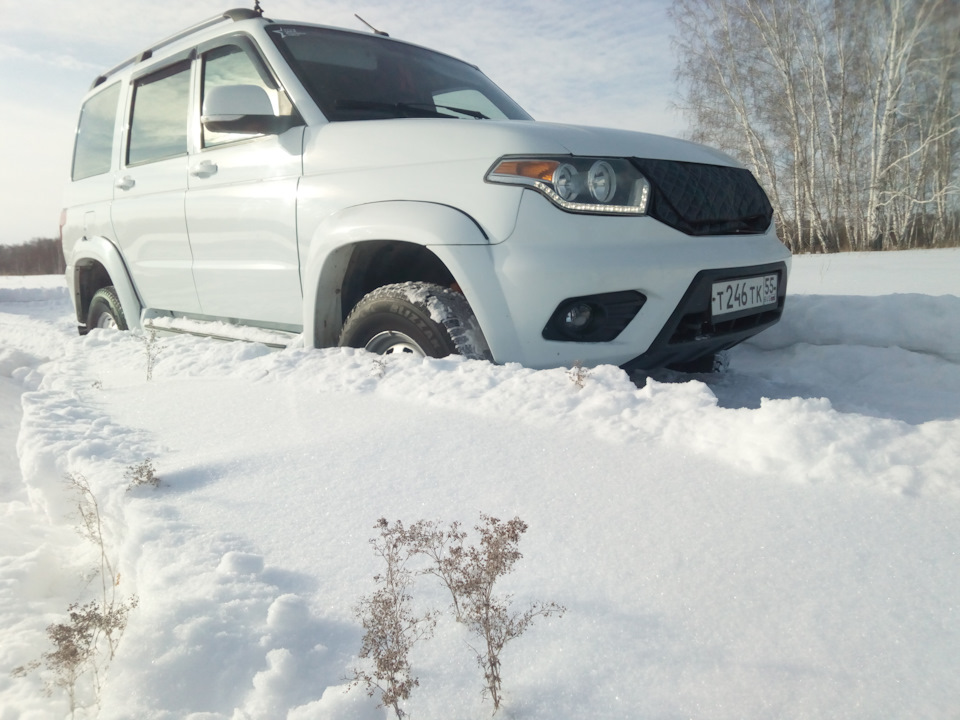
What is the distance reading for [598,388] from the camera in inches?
80.7

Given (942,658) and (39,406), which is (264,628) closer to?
(942,658)

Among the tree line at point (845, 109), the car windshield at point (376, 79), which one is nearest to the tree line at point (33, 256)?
the tree line at point (845, 109)

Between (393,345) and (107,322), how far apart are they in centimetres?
313

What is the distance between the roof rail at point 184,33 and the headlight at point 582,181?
6.34ft

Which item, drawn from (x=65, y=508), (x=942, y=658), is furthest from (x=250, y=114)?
(x=942, y=658)

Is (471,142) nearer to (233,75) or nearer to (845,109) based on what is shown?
(233,75)

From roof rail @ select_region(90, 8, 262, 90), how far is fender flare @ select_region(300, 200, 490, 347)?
1.38 metres

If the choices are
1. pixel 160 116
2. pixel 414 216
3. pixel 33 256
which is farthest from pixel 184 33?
pixel 33 256

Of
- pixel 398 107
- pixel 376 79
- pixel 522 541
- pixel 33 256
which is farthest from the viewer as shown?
pixel 33 256

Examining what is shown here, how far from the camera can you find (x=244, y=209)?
3.12 meters

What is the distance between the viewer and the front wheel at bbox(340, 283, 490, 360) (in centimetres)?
238

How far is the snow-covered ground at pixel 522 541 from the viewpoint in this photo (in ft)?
3.68

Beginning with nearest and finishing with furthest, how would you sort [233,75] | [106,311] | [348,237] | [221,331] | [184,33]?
[348,237] → [233,75] → [221,331] → [184,33] → [106,311]

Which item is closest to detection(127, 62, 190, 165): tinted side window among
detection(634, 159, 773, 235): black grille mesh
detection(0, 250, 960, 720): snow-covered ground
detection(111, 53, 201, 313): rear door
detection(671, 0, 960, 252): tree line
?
detection(111, 53, 201, 313): rear door
